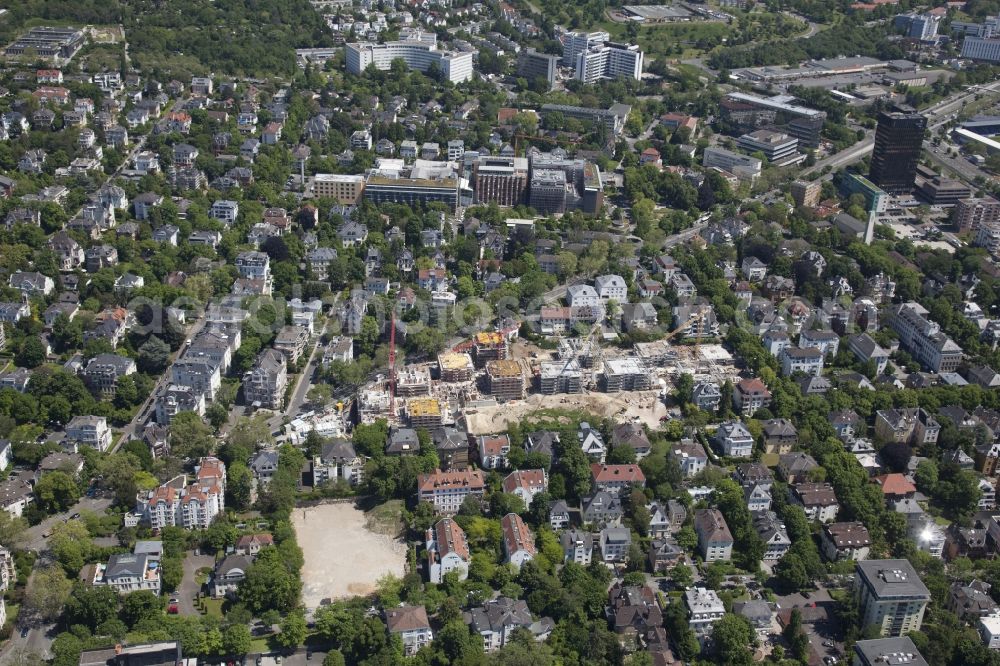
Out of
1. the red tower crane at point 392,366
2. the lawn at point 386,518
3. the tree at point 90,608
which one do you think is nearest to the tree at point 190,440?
the lawn at point 386,518

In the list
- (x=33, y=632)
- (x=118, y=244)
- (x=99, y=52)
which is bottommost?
(x=33, y=632)

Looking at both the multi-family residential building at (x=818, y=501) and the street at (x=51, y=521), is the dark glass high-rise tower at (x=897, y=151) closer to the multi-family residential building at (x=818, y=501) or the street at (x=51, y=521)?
the multi-family residential building at (x=818, y=501)

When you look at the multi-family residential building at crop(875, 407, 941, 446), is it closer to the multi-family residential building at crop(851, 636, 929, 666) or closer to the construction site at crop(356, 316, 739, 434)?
the construction site at crop(356, 316, 739, 434)

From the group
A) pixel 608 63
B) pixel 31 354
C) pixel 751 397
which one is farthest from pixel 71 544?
pixel 608 63

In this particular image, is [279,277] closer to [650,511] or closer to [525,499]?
[525,499]

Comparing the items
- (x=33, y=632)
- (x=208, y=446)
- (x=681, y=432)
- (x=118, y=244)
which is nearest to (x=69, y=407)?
(x=208, y=446)

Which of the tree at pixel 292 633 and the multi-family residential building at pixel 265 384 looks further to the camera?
the multi-family residential building at pixel 265 384

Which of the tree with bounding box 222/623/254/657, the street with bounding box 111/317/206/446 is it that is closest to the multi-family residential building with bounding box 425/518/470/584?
the tree with bounding box 222/623/254/657
